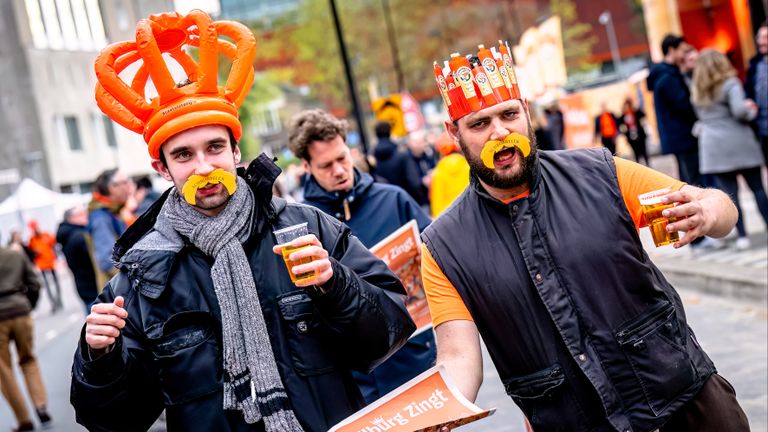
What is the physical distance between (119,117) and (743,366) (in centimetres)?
518

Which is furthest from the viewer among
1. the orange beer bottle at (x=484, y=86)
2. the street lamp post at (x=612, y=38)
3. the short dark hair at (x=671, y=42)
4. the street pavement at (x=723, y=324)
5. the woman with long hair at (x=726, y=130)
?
the street lamp post at (x=612, y=38)

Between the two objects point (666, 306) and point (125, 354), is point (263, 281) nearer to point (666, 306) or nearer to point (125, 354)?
point (125, 354)

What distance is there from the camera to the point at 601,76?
8706 centimetres

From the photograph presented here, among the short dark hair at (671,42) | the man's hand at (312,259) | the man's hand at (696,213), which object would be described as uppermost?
the short dark hair at (671,42)

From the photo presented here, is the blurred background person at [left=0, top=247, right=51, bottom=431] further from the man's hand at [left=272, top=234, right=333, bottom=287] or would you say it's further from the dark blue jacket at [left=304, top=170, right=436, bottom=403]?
the man's hand at [left=272, top=234, right=333, bottom=287]

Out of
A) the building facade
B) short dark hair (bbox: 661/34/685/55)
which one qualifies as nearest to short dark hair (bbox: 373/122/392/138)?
short dark hair (bbox: 661/34/685/55)

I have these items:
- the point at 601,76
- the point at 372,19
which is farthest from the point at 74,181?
the point at 601,76

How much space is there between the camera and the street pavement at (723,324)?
7086mm

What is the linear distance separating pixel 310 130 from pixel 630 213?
2769 mm

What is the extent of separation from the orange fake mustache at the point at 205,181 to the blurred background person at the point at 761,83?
8064 mm

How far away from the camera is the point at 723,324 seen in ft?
28.2

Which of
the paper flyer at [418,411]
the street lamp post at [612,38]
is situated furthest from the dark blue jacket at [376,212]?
the street lamp post at [612,38]

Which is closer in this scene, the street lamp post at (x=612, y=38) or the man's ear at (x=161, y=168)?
the man's ear at (x=161, y=168)

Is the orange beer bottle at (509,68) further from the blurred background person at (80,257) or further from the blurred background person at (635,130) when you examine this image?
the blurred background person at (635,130)
